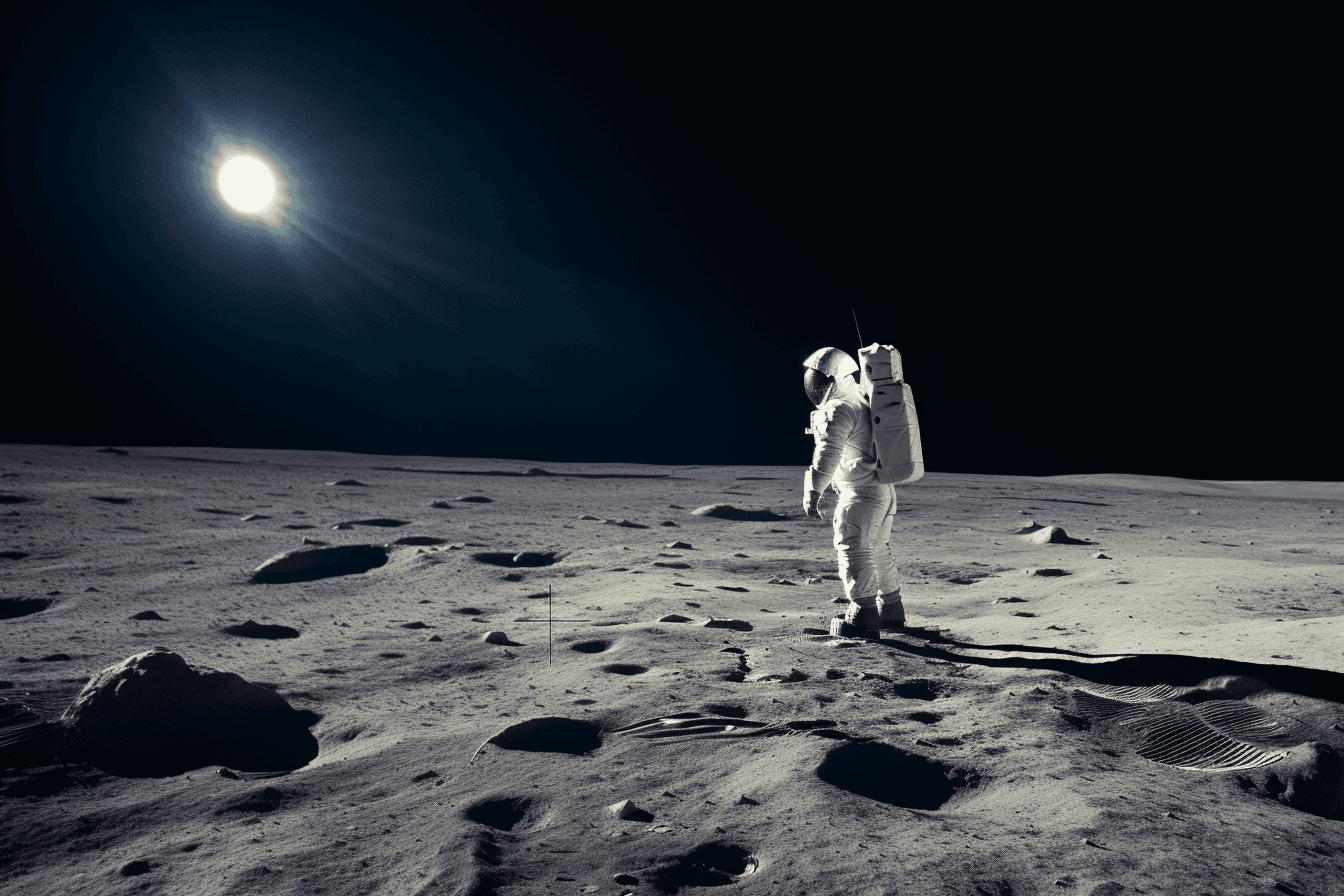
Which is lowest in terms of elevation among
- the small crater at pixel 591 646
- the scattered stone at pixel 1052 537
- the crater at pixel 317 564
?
the small crater at pixel 591 646

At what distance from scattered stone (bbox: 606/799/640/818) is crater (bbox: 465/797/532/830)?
14 cm

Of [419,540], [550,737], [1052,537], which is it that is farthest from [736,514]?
[550,737]

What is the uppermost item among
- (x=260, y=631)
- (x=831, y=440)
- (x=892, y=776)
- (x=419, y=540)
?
(x=831, y=440)

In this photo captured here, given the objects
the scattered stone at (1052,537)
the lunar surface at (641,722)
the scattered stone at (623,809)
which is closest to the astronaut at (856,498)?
the lunar surface at (641,722)

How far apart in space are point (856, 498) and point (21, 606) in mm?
2470

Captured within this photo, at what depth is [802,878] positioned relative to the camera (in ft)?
3.43

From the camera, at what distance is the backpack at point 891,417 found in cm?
235

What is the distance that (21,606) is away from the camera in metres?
2.33

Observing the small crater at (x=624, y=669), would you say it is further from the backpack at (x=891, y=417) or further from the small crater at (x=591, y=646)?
the backpack at (x=891, y=417)

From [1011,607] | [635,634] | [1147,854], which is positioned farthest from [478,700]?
[1011,607]

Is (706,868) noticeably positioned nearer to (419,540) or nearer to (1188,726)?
(1188,726)

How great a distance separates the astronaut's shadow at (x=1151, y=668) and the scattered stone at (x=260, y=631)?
5.44ft

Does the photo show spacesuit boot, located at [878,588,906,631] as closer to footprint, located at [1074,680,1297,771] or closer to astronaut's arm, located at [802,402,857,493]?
astronaut's arm, located at [802,402,857,493]

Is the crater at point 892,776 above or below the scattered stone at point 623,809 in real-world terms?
below
